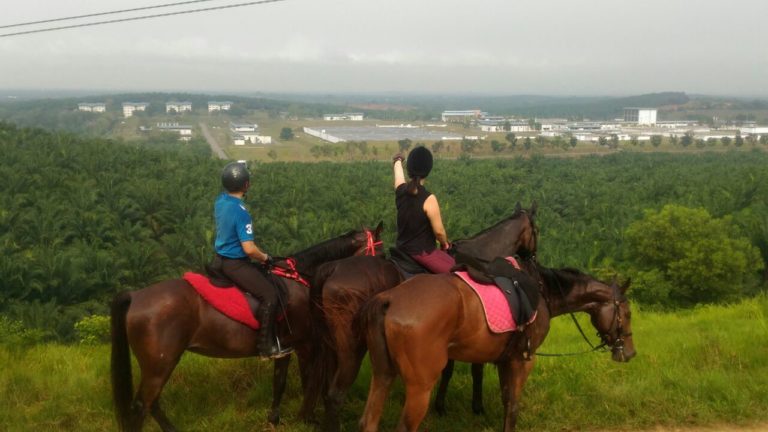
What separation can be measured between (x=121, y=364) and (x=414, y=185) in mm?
2953

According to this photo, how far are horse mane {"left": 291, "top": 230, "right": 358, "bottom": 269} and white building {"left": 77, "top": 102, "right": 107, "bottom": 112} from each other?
17790 cm

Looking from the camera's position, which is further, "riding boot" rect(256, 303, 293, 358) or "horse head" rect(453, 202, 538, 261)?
"horse head" rect(453, 202, 538, 261)

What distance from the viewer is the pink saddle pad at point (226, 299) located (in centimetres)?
584

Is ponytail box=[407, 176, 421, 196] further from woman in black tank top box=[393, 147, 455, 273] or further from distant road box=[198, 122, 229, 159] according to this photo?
distant road box=[198, 122, 229, 159]

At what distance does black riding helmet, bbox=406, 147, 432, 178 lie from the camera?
6.07 metres

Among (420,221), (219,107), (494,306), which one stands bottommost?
(494,306)

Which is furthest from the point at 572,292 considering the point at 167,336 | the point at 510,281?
the point at 167,336

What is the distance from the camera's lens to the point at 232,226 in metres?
5.92

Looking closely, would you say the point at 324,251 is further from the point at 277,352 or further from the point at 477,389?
the point at 477,389

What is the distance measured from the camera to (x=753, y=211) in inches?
1532

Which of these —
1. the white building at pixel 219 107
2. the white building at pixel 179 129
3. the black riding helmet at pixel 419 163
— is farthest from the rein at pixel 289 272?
the white building at pixel 219 107

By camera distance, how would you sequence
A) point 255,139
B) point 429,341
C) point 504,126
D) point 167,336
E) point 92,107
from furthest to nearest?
point 504,126 < point 92,107 < point 255,139 < point 167,336 < point 429,341

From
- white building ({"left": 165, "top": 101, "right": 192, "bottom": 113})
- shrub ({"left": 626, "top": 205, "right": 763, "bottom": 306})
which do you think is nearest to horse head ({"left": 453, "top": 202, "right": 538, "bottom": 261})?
shrub ({"left": 626, "top": 205, "right": 763, "bottom": 306})

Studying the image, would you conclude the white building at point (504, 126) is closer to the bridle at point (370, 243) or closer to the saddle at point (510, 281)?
the bridle at point (370, 243)
